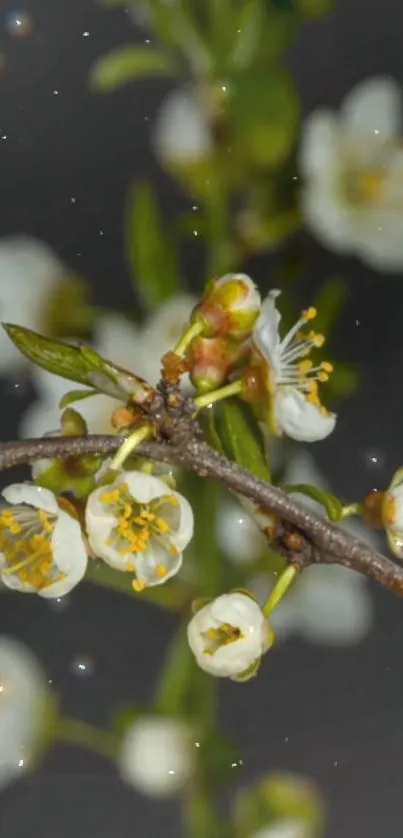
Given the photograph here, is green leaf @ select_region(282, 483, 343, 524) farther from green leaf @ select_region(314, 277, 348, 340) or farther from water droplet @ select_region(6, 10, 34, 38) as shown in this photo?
water droplet @ select_region(6, 10, 34, 38)

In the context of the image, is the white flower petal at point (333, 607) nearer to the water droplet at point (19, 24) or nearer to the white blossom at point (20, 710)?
the white blossom at point (20, 710)

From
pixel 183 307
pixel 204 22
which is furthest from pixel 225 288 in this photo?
pixel 204 22

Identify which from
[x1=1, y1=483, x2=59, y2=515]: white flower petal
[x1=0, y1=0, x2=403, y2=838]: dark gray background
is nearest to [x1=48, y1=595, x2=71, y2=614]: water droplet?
[x1=0, y1=0, x2=403, y2=838]: dark gray background

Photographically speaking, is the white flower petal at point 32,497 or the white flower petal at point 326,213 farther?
the white flower petal at point 326,213

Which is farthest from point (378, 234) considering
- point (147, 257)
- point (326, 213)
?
point (147, 257)

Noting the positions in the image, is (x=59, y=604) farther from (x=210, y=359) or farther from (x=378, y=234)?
(x=378, y=234)

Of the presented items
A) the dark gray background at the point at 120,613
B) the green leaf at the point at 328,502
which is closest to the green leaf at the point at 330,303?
the dark gray background at the point at 120,613

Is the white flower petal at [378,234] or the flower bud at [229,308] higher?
the flower bud at [229,308]

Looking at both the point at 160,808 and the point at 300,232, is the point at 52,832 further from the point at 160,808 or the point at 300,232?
the point at 300,232
